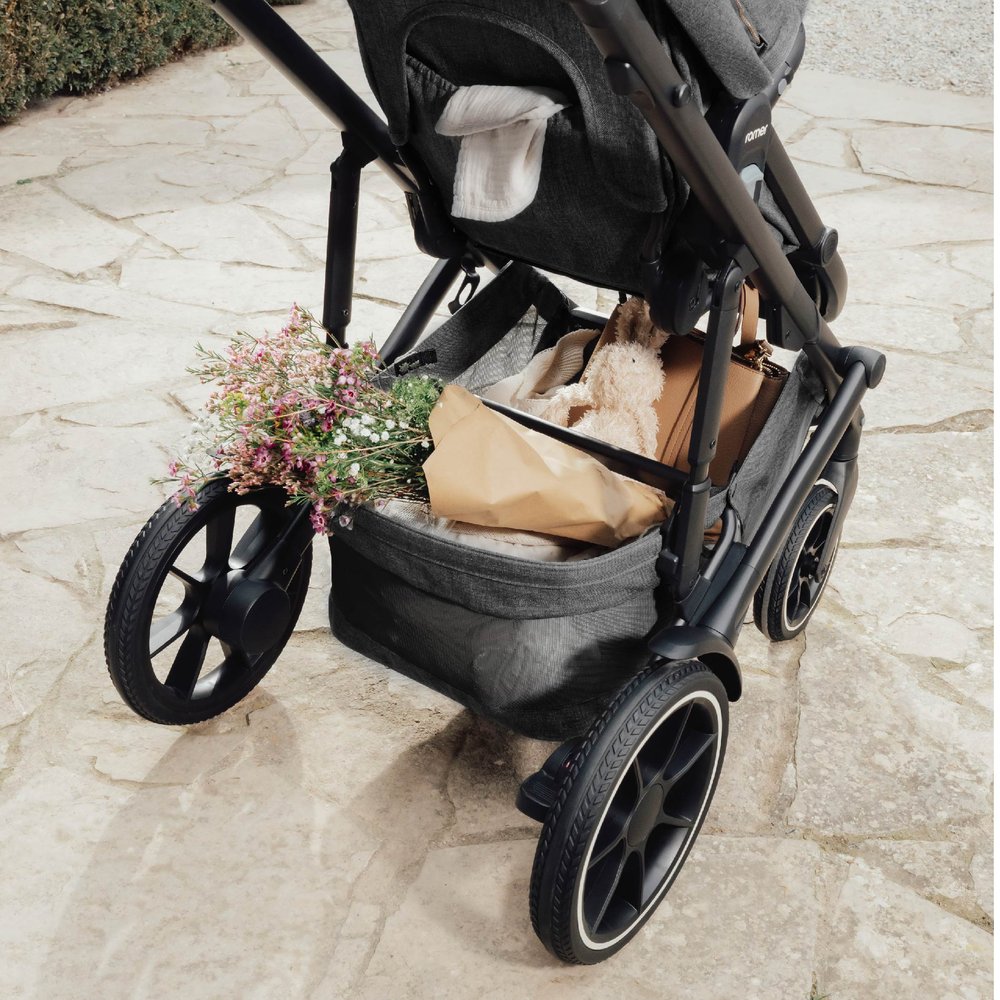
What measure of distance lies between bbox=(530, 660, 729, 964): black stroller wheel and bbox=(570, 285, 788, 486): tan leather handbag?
0.44 m

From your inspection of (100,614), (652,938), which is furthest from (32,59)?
(652,938)

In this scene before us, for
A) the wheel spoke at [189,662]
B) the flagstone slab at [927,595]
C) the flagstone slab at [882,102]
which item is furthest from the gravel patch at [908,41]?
the wheel spoke at [189,662]

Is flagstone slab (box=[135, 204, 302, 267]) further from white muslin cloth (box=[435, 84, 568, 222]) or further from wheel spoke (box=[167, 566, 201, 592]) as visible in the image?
white muslin cloth (box=[435, 84, 568, 222])

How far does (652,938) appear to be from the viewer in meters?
1.65

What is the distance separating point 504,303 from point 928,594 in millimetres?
1045

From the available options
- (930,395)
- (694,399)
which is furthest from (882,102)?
(694,399)

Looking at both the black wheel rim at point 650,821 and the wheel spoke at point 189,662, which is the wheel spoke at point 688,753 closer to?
the black wheel rim at point 650,821

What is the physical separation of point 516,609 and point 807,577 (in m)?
0.79

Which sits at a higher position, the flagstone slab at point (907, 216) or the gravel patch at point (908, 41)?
the gravel patch at point (908, 41)

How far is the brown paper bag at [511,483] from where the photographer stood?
59.4 inches

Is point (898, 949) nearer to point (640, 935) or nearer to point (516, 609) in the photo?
point (640, 935)

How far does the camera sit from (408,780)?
1896 millimetres

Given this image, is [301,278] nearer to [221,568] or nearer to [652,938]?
[221,568]

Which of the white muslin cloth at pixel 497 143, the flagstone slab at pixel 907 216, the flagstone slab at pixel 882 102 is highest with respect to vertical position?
the white muslin cloth at pixel 497 143
